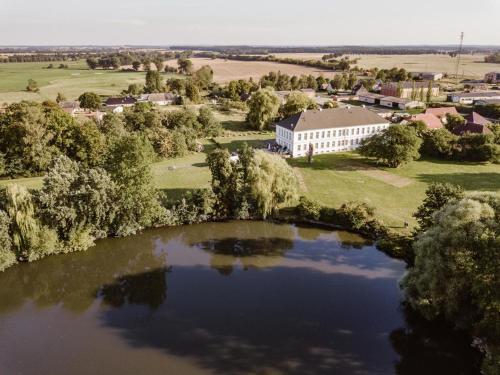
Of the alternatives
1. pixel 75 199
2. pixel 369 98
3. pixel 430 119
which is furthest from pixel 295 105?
pixel 75 199

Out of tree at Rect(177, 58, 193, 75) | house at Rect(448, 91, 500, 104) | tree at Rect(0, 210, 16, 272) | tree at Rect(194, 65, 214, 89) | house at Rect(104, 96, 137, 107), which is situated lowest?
tree at Rect(0, 210, 16, 272)

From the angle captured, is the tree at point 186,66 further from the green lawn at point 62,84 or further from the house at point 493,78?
the house at point 493,78

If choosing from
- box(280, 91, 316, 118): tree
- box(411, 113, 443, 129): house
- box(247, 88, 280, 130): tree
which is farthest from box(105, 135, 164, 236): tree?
box(411, 113, 443, 129): house

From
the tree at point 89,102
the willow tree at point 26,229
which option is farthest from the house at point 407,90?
the willow tree at point 26,229

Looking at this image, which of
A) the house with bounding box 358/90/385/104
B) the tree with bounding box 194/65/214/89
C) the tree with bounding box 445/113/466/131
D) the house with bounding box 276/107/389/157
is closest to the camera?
the house with bounding box 276/107/389/157

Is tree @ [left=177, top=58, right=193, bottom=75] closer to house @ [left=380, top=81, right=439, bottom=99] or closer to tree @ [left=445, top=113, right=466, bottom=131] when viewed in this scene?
house @ [left=380, top=81, right=439, bottom=99]

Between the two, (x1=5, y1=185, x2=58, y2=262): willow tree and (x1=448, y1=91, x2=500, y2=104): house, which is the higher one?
(x1=448, y1=91, x2=500, y2=104): house

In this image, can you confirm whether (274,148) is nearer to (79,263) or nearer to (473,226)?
(79,263)
